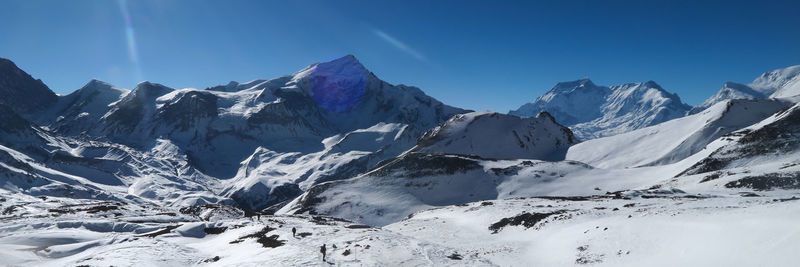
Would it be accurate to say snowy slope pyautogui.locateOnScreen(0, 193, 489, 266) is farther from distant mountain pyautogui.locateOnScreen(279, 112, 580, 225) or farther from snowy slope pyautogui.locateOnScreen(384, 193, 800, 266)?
distant mountain pyautogui.locateOnScreen(279, 112, 580, 225)

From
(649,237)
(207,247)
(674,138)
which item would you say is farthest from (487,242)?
(674,138)

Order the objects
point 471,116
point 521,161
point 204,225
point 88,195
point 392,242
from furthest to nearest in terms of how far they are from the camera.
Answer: point 88,195, point 471,116, point 521,161, point 204,225, point 392,242

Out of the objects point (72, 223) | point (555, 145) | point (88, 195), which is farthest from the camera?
point (88, 195)

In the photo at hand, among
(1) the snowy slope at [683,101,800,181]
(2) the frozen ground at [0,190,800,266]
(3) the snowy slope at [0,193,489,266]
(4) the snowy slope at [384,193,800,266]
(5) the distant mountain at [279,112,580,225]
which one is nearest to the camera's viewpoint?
(4) the snowy slope at [384,193,800,266]

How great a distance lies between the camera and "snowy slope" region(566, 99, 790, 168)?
356ft

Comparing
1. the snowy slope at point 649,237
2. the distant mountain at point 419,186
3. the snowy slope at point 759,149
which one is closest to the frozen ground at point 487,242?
the snowy slope at point 649,237

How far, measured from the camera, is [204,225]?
37750 mm

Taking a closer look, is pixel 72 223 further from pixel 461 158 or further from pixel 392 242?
pixel 461 158

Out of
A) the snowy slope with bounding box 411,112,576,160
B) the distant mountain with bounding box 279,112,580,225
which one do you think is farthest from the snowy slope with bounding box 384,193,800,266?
the snowy slope with bounding box 411,112,576,160

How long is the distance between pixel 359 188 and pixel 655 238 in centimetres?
7644

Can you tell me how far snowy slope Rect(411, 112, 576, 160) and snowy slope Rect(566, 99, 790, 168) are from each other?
1490 centimetres

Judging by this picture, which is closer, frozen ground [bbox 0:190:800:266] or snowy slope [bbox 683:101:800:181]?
frozen ground [bbox 0:190:800:266]

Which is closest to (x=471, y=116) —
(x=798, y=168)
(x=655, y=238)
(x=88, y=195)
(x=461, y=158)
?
(x=461, y=158)

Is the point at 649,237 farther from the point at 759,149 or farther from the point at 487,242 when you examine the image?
the point at 759,149
